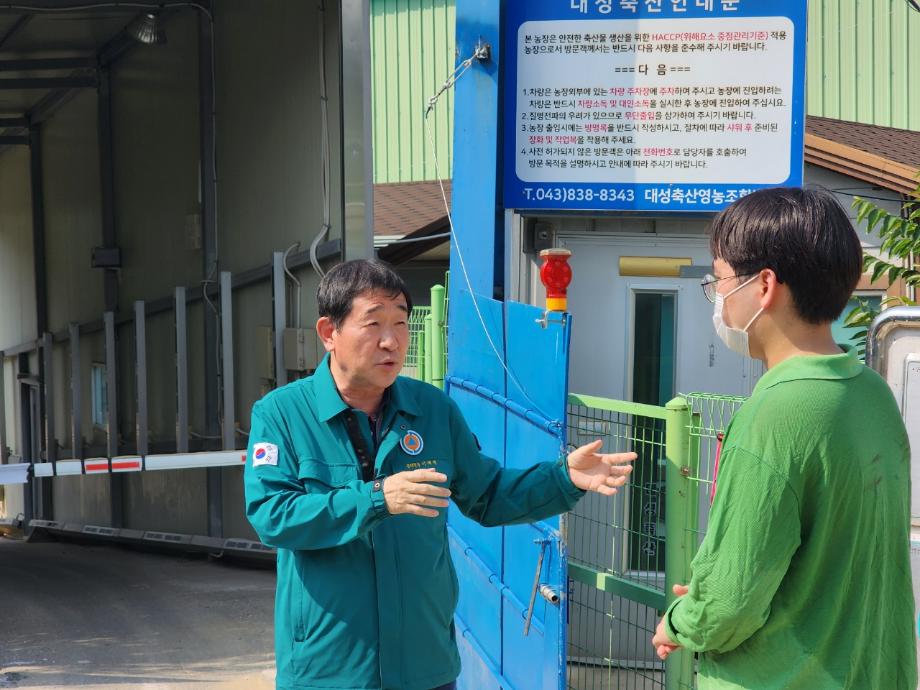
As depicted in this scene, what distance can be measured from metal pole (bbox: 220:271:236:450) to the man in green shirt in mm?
7330

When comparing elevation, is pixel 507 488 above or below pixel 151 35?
below

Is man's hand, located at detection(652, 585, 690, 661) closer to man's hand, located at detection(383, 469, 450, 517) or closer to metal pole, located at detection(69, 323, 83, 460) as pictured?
man's hand, located at detection(383, 469, 450, 517)

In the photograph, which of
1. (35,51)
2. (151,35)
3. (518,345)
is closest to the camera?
(518,345)

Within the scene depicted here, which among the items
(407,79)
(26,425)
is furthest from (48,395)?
(407,79)

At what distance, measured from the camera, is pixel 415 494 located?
8.48 ft

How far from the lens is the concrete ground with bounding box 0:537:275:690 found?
6141 mm

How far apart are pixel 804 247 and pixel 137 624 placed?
643cm

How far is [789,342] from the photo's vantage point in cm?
208

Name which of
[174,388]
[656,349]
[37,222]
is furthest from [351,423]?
[37,222]

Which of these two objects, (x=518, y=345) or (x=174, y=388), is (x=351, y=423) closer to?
(x=518, y=345)

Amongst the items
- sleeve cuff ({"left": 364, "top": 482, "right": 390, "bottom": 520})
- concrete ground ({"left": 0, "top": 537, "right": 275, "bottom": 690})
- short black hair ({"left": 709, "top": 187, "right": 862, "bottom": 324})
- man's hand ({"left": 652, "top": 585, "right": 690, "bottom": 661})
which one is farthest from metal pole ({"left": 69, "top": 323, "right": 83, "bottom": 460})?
short black hair ({"left": 709, "top": 187, "right": 862, "bottom": 324})

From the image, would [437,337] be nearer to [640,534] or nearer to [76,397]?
[640,534]

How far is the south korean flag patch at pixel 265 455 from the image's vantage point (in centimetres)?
277

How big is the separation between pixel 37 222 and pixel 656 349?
11.3 metres
